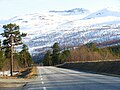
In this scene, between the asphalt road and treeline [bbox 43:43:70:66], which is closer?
the asphalt road

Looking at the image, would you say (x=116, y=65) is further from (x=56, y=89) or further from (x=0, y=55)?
(x=0, y=55)

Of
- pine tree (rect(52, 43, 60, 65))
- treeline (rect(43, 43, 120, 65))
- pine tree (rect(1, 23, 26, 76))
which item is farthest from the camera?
pine tree (rect(52, 43, 60, 65))

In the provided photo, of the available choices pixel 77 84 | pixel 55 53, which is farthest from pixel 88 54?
pixel 77 84

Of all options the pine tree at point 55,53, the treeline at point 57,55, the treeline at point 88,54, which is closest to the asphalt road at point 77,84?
the treeline at point 88,54

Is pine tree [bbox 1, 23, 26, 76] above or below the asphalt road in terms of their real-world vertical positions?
above

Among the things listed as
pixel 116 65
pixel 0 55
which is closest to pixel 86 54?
pixel 0 55

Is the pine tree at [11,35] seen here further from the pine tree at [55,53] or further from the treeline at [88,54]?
the pine tree at [55,53]

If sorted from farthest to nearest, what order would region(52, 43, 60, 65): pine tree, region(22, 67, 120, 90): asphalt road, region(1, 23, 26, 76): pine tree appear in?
1. region(52, 43, 60, 65): pine tree
2. region(1, 23, 26, 76): pine tree
3. region(22, 67, 120, 90): asphalt road

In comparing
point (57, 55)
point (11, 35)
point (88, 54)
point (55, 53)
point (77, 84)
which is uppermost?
point (55, 53)

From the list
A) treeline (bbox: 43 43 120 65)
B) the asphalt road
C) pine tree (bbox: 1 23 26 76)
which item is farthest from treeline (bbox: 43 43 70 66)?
the asphalt road

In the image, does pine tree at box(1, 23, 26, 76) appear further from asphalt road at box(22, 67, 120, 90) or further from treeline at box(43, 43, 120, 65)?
asphalt road at box(22, 67, 120, 90)

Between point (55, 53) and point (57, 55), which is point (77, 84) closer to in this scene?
point (57, 55)

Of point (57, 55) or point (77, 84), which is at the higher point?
point (57, 55)

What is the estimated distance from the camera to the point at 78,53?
125 metres
